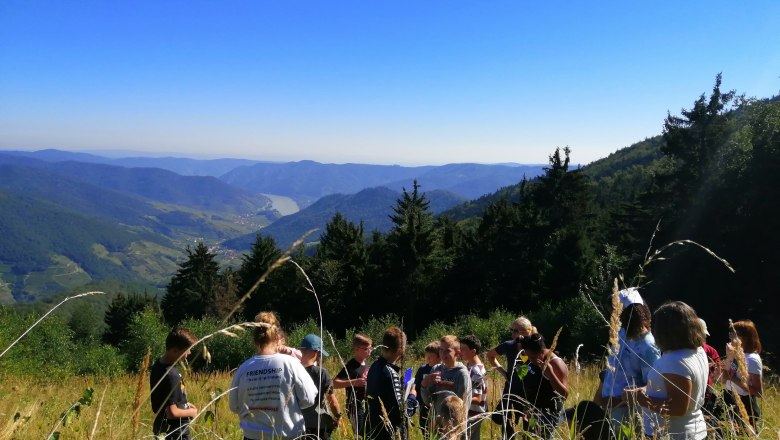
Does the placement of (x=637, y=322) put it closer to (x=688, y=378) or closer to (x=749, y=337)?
(x=688, y=378)

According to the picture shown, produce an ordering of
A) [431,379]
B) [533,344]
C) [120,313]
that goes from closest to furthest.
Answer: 1. [533,344]
2. [431,379]
3. [120,313]

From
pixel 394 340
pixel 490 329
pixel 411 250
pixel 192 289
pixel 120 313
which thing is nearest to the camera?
pixel 394 340

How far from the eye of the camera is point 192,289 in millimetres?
45062

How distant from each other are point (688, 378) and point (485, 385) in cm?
218

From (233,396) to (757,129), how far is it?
25034 millimetres

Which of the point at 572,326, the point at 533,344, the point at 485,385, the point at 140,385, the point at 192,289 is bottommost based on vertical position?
the point at 192,289

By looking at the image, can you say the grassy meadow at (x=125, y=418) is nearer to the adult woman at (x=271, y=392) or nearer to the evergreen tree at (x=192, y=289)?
the adult woman at (x=271, y=392)

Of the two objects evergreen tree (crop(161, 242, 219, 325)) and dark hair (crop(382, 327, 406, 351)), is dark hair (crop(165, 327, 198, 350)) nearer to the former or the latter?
dark hair (crop(382, 327, 406, 351))

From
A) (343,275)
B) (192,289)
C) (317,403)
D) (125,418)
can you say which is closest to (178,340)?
(317,403)

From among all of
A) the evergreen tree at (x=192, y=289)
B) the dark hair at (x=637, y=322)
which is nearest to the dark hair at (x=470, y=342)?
the dark hair at (x=637, y=322)

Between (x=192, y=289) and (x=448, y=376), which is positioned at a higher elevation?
(x=448, y=376)

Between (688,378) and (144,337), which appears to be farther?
(144,337)

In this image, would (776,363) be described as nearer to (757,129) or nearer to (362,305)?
(757,129)

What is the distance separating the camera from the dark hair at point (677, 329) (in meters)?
2.51
